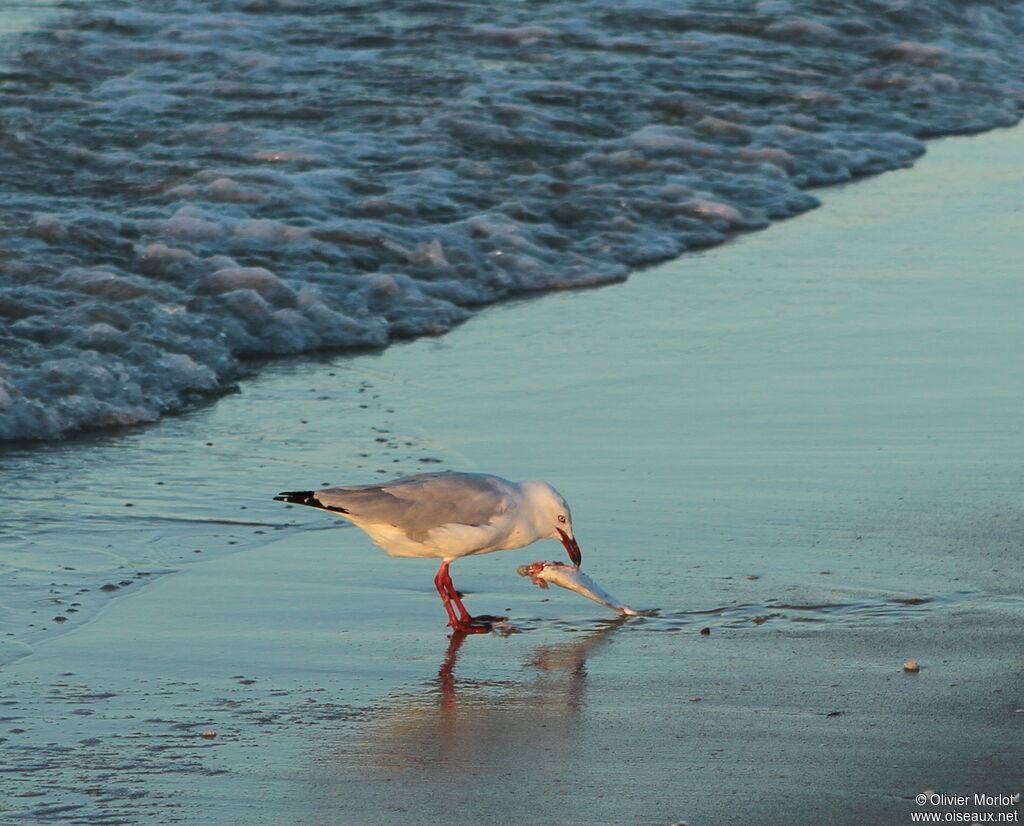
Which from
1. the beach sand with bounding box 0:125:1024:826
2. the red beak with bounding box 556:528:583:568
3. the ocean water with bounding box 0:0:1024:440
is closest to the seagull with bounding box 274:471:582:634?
the red beak with bounding box 556:528:583:568

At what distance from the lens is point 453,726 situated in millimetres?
4145

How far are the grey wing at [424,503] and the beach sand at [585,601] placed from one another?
254mm

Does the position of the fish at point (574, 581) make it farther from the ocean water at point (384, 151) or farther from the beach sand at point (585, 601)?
the ocean water at point (384, 151)

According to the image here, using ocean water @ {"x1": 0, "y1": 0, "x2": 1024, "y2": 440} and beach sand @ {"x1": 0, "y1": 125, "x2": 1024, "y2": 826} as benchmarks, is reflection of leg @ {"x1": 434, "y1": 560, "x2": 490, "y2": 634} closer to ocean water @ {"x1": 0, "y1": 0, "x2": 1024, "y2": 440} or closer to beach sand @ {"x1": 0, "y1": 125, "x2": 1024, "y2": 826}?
beach sand @ {"x1": 0, "y1": 125, "x2": 1024, "y2": 826}

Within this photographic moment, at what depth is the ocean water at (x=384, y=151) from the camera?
811 cm

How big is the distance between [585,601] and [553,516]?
26cm

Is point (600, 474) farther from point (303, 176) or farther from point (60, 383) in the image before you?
point (303, 176)

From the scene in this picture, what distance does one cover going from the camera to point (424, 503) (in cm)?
500

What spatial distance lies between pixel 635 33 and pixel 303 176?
5.60 meters

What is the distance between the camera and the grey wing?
4980 millimetres

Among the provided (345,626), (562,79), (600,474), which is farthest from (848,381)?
(562,79)

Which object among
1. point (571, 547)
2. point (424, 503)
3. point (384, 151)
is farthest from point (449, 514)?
point (384, 151)

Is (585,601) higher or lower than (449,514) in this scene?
lower

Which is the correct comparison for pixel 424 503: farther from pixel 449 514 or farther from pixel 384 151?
pixel 384 151
